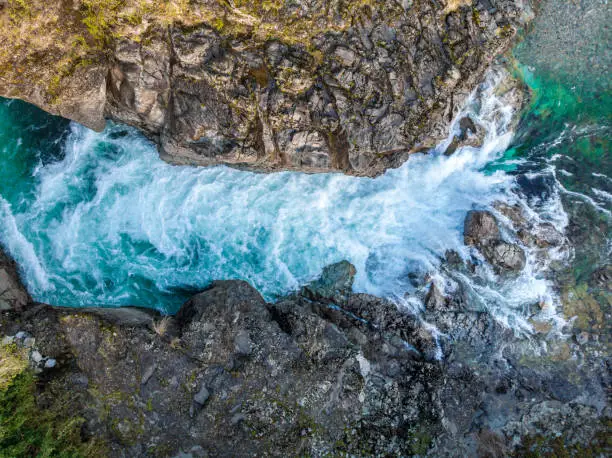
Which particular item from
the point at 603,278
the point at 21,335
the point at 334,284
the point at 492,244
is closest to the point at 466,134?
the point at 492,244

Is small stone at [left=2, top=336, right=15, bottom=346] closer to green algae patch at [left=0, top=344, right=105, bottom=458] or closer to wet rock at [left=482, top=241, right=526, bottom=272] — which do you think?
green algae patch at [left=0, top=344, right=105, bottom=458]

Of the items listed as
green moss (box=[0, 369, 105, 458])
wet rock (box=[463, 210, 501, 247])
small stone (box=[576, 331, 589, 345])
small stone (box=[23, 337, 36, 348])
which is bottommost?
green moss (box=[0, 369, 105, 458])

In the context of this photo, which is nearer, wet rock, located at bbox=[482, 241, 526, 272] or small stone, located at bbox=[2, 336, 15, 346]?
small stone, located at bbox=[2, 336, 15, 346]

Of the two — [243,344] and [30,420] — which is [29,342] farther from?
[243,344]

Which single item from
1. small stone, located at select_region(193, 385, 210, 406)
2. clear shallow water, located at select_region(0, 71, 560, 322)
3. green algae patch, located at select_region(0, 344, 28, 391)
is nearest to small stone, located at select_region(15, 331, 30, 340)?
green algae patch, located at select_region(0, 344, 28, 391)

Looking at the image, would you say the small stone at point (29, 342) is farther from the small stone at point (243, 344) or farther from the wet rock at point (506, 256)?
the wet rock at point (506, 256)

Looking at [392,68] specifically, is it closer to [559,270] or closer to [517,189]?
[517,189]
